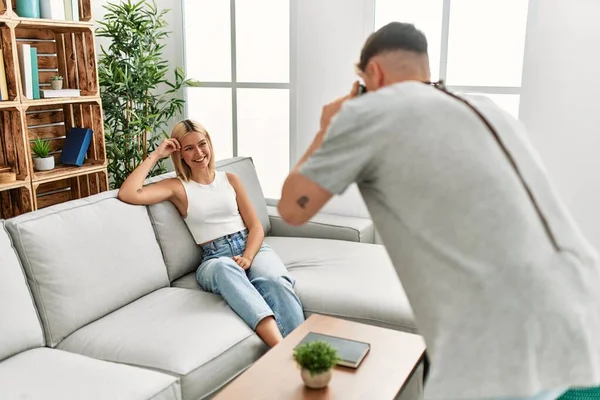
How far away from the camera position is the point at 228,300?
2.38m

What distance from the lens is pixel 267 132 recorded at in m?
3.99

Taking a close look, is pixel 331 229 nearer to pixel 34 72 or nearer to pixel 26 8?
pixel 34 72

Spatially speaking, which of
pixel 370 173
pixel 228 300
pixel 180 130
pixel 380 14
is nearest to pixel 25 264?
pixel 228 300

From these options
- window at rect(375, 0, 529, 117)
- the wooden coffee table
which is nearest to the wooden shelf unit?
the wooden coffee table

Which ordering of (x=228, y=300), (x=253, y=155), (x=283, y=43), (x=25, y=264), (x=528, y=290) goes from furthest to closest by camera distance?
(x=253, y=155) → (x=283, y=43) → (x=228, y=300) → (x=25, y=264) → (x=528, y=290)

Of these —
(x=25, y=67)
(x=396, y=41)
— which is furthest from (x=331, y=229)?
(x=396, y=41)

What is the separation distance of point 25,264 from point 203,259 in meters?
0.86

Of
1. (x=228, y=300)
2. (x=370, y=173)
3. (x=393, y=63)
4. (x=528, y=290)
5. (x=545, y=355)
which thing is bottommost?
(x=228, y=300)

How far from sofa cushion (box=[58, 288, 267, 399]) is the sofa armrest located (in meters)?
1.02

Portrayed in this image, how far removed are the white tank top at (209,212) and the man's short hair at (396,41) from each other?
1654 mm

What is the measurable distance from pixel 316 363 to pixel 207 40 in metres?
2.98

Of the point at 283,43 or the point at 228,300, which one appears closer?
the point at 228,300

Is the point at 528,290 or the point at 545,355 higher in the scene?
the point at 528,290

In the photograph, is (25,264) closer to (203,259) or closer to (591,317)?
(203,259)
